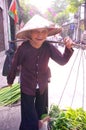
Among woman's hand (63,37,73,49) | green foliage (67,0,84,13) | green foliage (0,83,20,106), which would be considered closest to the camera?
woman's hand (63,37,73,49)

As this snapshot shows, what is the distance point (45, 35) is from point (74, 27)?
43.4m

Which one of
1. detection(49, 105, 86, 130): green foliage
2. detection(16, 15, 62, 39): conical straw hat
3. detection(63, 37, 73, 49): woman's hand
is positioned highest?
detection(16, 15, 62, 39): conical straw hat

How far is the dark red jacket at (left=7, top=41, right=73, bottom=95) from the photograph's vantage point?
3191 millimetres

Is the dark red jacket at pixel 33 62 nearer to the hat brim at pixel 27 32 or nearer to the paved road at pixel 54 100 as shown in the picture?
the hat brim at pixel 27 32

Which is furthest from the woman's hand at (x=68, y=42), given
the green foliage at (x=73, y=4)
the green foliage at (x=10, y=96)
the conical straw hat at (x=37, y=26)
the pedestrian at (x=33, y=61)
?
the green foliage at (x=73, y=4)

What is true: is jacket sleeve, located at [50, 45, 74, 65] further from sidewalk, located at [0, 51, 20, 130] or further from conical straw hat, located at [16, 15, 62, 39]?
sidewalk, located at [0, 51, 20, 130]

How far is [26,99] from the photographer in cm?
327

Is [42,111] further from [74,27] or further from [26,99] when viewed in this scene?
[74,27]

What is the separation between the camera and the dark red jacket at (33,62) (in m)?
3.19

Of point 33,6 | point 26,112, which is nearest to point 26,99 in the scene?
point 26,112

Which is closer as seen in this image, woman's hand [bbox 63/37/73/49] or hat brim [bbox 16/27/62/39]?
woman's hand [bbox 63/37/73/49]

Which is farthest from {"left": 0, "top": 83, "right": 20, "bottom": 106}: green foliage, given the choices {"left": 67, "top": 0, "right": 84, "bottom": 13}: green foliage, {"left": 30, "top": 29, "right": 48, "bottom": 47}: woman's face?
{"left": 67, "top": 0, "right": 84, "bottom": 13}: green foliage

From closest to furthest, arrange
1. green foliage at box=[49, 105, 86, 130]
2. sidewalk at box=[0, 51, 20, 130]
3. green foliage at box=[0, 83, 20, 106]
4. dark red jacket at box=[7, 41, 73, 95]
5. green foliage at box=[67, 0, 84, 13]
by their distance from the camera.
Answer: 1. green foliage at box=[49, 105, 86, 130]
2. dark red jacket at box=[7, 41, 73, 95]
3. sidewalk at box=[0, 51, 20, 130]
4. green foliage at box=[0, 83, 20, 106]
5. green foliage at box=[67, 0, 84, 13]

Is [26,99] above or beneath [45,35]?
beneath
